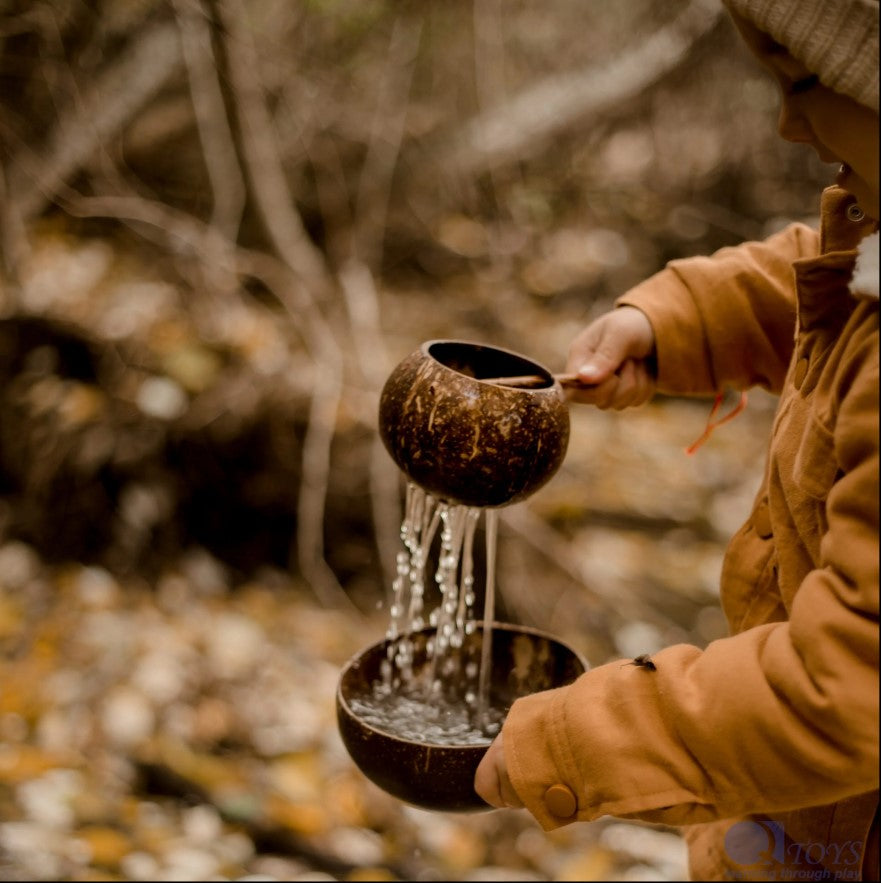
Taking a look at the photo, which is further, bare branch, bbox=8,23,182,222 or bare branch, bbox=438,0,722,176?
bare branch, bbox=438,0,722,176

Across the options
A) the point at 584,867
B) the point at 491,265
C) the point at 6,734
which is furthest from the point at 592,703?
the point at 491,265

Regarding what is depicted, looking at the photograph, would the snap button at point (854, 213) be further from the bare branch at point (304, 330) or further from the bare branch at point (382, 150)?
the bare branch at point (382, 150)

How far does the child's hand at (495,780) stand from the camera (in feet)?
3.47

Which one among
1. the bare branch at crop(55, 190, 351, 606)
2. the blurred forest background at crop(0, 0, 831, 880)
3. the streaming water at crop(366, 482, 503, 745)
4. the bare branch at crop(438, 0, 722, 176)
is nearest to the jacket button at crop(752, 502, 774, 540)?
the streaming water at crop(366, 482, 503, 745)

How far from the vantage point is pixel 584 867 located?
2.13 m

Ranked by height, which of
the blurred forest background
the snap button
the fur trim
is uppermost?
the snap button

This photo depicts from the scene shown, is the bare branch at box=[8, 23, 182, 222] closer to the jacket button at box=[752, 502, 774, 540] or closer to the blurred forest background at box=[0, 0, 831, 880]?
the blurred forest background at box=[0, 0, 831, 880]

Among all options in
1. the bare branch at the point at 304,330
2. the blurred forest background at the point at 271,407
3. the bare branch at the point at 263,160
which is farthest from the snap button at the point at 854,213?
the bare branch at the point at 263,160

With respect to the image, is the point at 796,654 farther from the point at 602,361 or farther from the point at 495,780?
the point at 602,361

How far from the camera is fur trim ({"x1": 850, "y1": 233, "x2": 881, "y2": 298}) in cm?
84

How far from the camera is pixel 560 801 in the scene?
0.98m

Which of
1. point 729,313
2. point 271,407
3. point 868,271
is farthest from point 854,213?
point 271,407

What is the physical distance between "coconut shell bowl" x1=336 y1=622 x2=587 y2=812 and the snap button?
72 cm

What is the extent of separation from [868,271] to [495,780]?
28.3 inches
